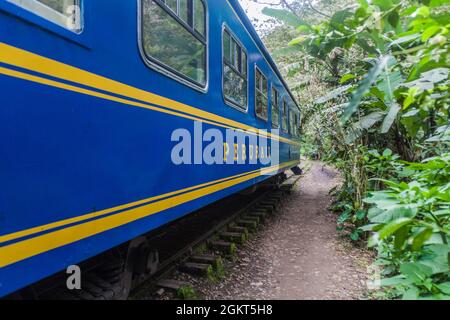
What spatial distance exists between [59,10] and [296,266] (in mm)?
3509

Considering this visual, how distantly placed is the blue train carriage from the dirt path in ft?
3.26

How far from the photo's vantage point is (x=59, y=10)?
166 centimetres

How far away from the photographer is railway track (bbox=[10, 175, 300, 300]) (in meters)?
2.14

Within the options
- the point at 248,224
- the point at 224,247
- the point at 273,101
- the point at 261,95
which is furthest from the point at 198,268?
the point at 273,101

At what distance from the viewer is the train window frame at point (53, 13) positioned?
4.78 feet

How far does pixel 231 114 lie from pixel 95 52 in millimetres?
2559

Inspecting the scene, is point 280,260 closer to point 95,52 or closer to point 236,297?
point 236,297

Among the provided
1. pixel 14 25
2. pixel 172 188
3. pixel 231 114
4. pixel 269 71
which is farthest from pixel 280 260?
pixel 269 71

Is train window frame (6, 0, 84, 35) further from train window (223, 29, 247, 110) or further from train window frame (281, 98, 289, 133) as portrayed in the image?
train window frame (281, 98, 289, 133)

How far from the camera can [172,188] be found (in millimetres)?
2668

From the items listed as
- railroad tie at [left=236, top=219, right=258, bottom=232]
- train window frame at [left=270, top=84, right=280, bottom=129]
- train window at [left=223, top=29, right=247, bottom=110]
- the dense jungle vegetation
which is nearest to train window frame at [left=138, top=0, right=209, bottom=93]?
train window at [left=223, top=29, right=247, bottom=110]

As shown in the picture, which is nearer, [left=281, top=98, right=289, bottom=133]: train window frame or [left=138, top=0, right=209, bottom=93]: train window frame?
[left=138, top=0, right=209, bottom=93]: train window frame

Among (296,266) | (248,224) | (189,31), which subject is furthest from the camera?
(248,224)

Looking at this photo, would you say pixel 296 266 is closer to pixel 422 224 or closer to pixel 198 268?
pixel 198 268
